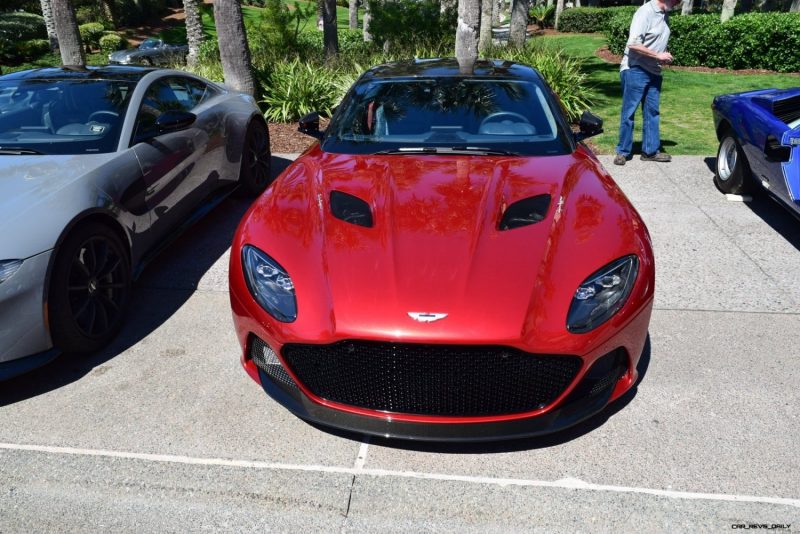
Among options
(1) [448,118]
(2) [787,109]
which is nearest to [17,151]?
(1) [448,118]

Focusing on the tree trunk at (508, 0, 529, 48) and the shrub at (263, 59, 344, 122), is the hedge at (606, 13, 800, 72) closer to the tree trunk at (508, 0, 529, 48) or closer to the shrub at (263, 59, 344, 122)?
the tree trunk at (508, 0, 529, 48)

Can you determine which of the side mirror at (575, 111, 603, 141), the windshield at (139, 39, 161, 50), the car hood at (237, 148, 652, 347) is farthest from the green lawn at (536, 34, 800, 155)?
the windshield at (139, 39, 161, 50)

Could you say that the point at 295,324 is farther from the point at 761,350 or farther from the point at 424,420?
the point at 761,350

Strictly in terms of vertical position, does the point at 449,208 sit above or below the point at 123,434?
above

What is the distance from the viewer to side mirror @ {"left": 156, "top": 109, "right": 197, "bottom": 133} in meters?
4.58

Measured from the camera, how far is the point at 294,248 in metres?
2.94

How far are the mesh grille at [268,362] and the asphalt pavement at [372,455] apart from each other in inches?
14.2

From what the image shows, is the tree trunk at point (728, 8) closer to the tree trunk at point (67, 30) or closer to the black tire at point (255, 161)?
the tree trunk at point (67, 30)

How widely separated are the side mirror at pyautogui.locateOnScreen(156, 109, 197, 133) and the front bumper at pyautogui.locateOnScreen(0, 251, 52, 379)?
1.63 meters

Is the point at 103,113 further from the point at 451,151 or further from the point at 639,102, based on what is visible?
the point at 639,102

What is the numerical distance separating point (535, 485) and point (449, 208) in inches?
52.7

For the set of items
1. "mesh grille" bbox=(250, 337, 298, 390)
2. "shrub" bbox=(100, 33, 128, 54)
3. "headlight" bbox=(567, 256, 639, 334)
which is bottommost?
"shrub" bbox=(100, 33, 128, 54)

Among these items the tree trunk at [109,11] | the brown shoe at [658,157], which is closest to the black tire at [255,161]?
the brown shoe at [658,157]

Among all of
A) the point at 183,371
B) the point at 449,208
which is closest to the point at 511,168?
the point at 449,208
